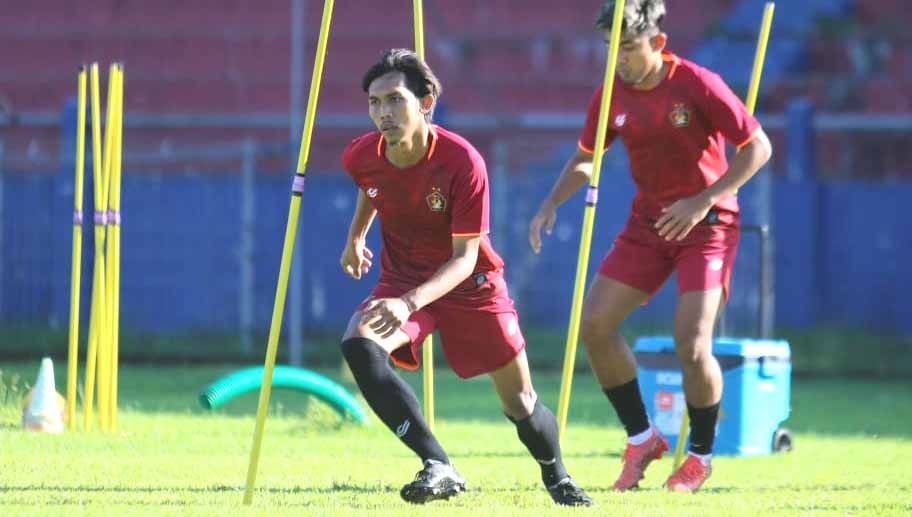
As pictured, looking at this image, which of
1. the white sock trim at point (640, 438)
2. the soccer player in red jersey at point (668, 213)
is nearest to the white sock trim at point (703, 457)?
the soccer player in red jersey at point (668, 213)

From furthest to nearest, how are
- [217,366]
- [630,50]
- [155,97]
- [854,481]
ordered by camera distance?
1. [155,97]
2. [217,366]
3. [854,481]
4. [630,50]

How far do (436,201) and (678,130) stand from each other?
139 cm

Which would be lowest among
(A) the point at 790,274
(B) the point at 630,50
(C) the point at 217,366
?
(C) the point at 217,366

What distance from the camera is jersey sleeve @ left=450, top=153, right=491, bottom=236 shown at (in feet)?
21.4

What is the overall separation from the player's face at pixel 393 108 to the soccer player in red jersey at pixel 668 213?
48.9 inches

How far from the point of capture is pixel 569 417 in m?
11.7

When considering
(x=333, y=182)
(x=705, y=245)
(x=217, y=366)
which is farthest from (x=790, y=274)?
(x=705, y=245)

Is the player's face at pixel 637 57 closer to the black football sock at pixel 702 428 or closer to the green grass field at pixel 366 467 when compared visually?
the black football sock at pixel 702 428

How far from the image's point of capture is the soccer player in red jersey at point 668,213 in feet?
24.2

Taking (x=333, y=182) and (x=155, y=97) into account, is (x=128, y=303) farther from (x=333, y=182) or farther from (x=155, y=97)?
(x=155, y=97)

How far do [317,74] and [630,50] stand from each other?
158cm

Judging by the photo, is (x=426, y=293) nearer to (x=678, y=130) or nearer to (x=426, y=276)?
(x=426, y=276)

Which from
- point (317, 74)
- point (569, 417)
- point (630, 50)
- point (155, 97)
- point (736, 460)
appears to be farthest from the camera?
point (155, 97)

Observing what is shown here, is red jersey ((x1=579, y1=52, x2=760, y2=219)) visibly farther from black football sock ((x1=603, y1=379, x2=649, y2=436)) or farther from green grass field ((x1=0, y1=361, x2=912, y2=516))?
green grass field ((x1=0, y1=361, x2=912, y2=516))
